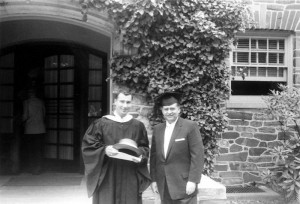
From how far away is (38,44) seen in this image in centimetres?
825

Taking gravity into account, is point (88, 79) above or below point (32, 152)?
above

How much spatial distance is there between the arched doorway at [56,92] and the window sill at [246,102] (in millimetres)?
2710

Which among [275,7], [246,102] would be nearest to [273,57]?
[275,7]

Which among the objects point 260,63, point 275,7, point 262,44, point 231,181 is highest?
point 275,7

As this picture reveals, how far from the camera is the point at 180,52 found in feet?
19.4

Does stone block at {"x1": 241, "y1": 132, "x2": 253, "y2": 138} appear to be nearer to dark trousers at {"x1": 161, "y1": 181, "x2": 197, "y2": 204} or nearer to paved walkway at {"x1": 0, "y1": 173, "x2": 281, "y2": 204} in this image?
paved walkway at {"x1": 0, "y1": 173, "x2": 281, "y2": 204}

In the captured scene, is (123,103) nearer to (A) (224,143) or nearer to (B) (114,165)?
Result: (B) (114,165)

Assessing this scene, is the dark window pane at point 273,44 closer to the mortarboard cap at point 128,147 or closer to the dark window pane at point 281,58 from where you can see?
the dark window pane at point 281,58

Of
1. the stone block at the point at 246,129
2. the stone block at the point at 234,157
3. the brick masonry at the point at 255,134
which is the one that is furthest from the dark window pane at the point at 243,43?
the stone block at the point at 234,157

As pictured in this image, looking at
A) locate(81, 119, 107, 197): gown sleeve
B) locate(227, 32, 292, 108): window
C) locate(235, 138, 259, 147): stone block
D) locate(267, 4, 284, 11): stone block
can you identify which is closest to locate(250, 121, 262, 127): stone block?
locate(235, 138, 259, 147): stone block

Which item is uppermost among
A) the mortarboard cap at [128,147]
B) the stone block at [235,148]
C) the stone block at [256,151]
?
the mortarboard cap at [128,147]

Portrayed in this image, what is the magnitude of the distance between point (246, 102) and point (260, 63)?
879mm

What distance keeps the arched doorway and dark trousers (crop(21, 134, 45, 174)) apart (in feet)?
0.31

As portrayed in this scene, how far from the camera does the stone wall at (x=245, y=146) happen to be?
23.7ft
